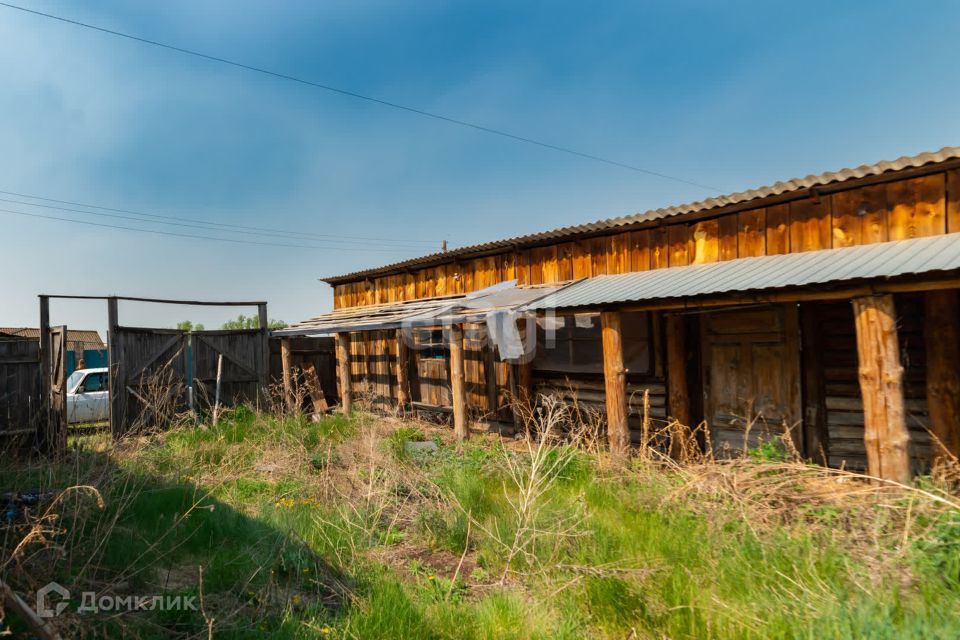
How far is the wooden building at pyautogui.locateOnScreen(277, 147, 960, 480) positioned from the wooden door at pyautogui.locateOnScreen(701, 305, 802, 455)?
21 mm

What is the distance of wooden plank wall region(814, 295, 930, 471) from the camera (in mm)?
6414

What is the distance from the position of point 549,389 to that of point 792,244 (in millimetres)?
4903

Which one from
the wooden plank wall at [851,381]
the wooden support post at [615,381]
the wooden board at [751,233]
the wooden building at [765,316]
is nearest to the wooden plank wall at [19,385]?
the wooden building at [765,316]

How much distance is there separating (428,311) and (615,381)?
427 centimetres

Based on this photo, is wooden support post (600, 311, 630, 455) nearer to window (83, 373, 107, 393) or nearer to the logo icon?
the logo icon

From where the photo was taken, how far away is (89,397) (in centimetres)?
1239

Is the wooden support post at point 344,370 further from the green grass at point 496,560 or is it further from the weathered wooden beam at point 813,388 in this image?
the weathered wooden beam at point 813,388

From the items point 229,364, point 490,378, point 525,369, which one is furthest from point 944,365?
point 229,364

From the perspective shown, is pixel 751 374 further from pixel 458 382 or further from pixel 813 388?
pixel 458 382

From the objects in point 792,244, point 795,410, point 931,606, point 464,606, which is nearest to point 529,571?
point 464,606

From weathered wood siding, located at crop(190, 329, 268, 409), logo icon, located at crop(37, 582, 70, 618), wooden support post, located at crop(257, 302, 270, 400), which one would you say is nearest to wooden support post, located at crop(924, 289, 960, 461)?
logo icon, located at crop(37, 582, 70, 618)

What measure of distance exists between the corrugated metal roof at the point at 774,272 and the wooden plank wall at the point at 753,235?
21 cm

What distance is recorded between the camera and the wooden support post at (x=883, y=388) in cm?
509

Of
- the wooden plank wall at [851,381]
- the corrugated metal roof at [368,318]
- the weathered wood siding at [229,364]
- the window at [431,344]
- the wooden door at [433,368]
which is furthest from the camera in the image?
the window at [431,344]
